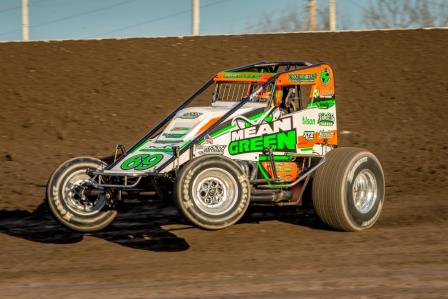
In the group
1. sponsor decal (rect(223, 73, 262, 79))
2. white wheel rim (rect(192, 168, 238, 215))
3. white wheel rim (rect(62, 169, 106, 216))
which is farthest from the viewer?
sponsor decal (rect(223, 73, 262, 79))

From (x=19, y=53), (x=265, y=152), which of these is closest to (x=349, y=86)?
(x=19, y=53)

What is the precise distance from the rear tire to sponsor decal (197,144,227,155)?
1214mm

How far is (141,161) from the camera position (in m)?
8.12

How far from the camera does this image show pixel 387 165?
13266 millimetres

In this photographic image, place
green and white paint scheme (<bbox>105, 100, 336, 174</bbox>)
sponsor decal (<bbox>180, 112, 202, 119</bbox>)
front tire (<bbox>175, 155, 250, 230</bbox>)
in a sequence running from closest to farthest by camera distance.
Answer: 1. front tire (<bbox>175, 155, 250, 230</bbox>)
2. green and white paint scheme (<bbox>105, 100, 336, 174</bbox>)
3. sponsor decal (<bbox>180, 112, 202, 119</bbox>)

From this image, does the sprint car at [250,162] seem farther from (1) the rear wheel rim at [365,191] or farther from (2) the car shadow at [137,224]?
(2) the car shadow at [137,224]

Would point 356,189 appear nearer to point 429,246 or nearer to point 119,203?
point 429,246

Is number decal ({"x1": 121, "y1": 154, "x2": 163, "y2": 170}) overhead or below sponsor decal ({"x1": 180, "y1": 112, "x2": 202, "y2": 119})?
below

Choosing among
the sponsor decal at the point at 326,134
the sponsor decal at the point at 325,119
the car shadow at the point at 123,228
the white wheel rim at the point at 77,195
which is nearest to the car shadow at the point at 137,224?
the car shadow at the point at 123,228

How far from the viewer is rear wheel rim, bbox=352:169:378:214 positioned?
29.4ft

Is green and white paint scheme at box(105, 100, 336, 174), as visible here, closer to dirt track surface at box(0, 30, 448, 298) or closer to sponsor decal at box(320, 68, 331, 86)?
sponsor decal at box(320, 68, 331, 86)

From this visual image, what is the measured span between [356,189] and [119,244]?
2720 mm

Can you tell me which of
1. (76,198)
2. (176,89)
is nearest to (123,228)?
(76,198)

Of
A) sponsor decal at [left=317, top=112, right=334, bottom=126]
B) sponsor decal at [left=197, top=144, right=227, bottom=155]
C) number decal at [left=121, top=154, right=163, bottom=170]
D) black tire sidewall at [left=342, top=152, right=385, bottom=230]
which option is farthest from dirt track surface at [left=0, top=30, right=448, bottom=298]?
sponsor decal at [left=317, top=112, right=334, bottom=126]
